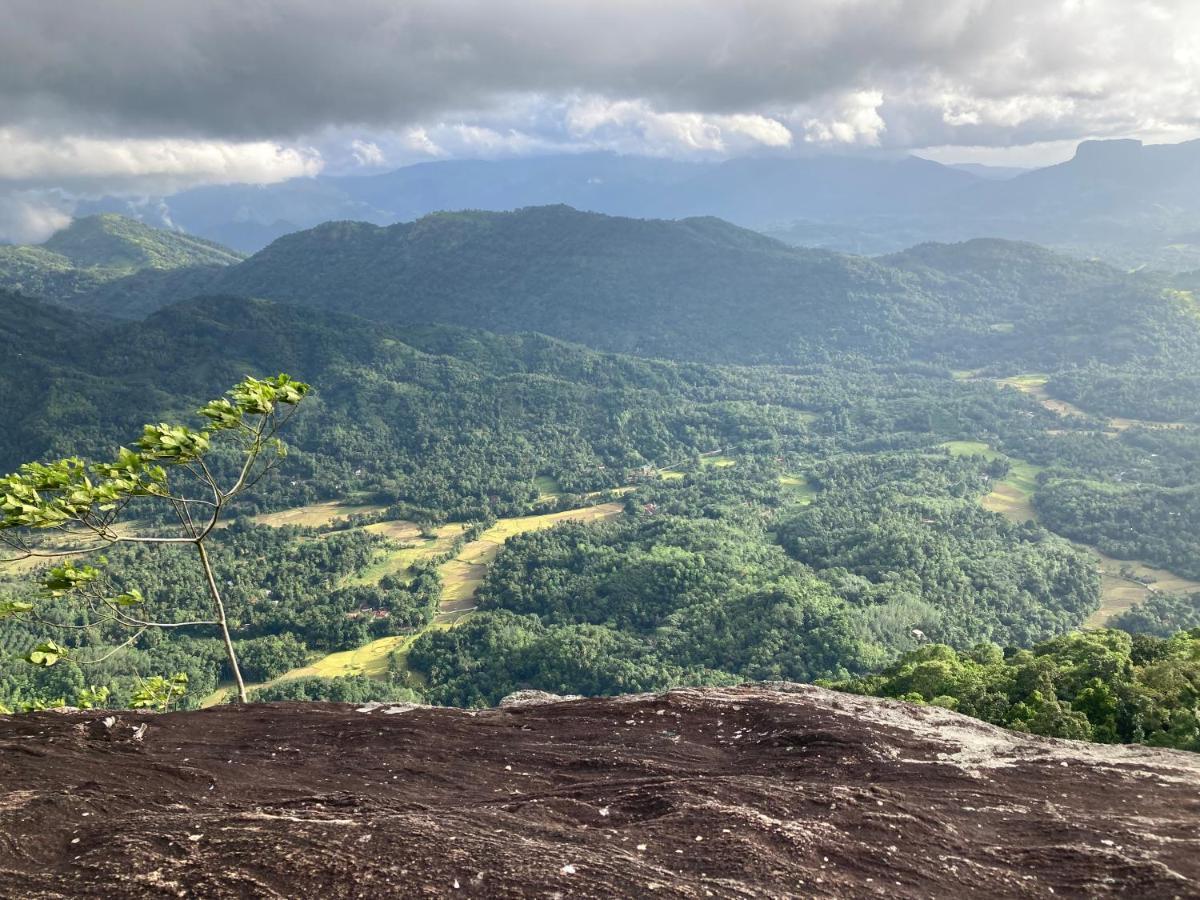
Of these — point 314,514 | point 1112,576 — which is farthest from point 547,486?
point 1112,576

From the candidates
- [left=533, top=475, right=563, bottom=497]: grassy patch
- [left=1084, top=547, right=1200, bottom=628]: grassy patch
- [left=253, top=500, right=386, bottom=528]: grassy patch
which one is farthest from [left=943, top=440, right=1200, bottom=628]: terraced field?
[left=253, top=500, right=386, bottom=528]: grassy patch

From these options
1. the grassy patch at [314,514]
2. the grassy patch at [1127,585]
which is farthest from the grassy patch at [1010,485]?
the grassy patch at [314,514]

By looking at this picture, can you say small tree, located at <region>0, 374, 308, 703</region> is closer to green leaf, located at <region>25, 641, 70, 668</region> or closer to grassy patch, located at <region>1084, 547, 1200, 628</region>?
green leaf, located at <region>25, 641, 70, 668</region>

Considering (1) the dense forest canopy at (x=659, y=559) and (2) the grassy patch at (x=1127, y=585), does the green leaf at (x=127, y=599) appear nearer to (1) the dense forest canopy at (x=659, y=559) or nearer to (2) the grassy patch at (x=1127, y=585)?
(1) the dense forest canopy at (x=659, y=559)

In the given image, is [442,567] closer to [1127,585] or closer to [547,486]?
[547,486]

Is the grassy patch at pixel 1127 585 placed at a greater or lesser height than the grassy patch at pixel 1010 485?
lesser

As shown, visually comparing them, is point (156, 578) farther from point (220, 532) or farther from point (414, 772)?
point (414, 772)

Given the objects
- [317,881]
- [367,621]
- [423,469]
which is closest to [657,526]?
[367,621]

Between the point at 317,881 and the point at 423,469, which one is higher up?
the point at 317,881
